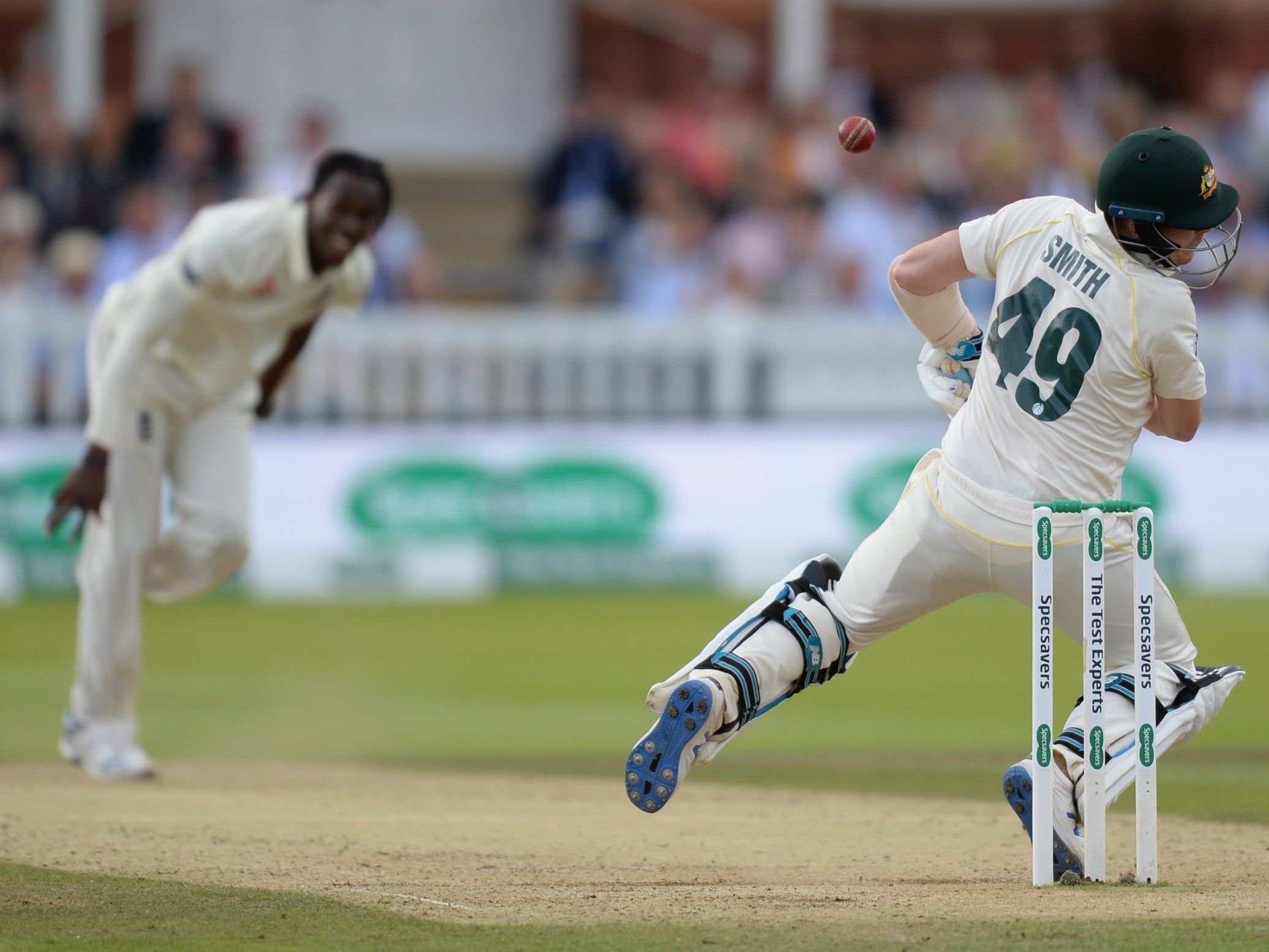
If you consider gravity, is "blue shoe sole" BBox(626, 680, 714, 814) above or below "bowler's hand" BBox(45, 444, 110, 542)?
below

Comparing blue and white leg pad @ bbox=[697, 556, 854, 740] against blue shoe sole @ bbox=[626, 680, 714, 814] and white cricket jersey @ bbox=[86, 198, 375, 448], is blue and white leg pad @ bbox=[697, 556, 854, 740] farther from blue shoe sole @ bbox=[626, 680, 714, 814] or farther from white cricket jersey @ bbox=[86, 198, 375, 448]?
white cricket jersey @ bbox=[86, 198, 375, 448]

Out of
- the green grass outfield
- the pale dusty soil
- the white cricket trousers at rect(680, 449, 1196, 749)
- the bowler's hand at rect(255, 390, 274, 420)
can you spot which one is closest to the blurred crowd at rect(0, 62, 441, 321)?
the green grass outfield

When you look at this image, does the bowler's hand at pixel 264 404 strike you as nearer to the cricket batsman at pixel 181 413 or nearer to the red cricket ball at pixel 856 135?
the cricket batsman at pixel 181 413

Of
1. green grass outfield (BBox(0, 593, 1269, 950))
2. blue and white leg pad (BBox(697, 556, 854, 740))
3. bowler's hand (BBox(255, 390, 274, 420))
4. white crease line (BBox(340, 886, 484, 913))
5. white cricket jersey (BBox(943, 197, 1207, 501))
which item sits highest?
white cricket jersey (BBox(943, 197, 1207, 501))

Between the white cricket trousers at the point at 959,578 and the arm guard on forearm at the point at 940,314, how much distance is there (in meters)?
0.32

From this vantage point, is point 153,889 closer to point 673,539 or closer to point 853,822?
point 853,822

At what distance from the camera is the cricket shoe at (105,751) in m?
6.34

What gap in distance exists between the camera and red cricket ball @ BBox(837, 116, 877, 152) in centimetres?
476

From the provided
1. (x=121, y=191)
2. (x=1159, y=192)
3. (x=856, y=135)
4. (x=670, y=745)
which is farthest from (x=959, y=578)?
(x=121, y=191)

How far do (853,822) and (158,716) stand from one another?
384 cm

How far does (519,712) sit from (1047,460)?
14.3 feet

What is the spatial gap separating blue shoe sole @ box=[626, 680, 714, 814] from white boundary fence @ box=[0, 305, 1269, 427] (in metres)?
8.19

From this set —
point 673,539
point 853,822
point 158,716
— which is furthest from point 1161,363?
point 673,539

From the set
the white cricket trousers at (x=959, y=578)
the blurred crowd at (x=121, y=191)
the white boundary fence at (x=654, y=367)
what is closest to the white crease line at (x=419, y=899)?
the white cricket trousers at (x=959, y=578)
